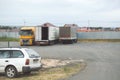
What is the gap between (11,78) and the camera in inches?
874

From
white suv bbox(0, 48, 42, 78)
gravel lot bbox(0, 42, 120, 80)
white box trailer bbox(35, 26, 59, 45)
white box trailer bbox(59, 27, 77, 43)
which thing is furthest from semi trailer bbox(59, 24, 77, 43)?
white suv bbox(0, 48, 42, 78)

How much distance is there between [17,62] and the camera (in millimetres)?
22438

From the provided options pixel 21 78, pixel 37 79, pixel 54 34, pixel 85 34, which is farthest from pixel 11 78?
pixel 85 34

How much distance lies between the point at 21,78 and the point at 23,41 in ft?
131

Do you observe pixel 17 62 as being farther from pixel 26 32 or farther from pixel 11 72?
pixel 26 32

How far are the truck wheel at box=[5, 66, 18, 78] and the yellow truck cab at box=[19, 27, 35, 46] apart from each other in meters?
38.9

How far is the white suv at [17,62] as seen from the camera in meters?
22.4

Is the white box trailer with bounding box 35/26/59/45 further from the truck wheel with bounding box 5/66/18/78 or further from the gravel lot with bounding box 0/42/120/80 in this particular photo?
the truck wheel with bounding box 5/66/18/78

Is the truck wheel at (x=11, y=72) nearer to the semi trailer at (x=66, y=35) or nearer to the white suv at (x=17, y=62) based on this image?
the white suv at (x=17, y=62)

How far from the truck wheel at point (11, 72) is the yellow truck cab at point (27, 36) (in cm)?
3886

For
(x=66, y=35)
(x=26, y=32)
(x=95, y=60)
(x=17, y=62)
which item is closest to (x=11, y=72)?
(x=17, y=62)

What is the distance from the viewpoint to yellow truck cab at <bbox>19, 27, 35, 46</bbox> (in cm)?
6171

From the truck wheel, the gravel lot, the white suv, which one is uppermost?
the white suv

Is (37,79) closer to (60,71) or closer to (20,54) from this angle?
(20,54)
